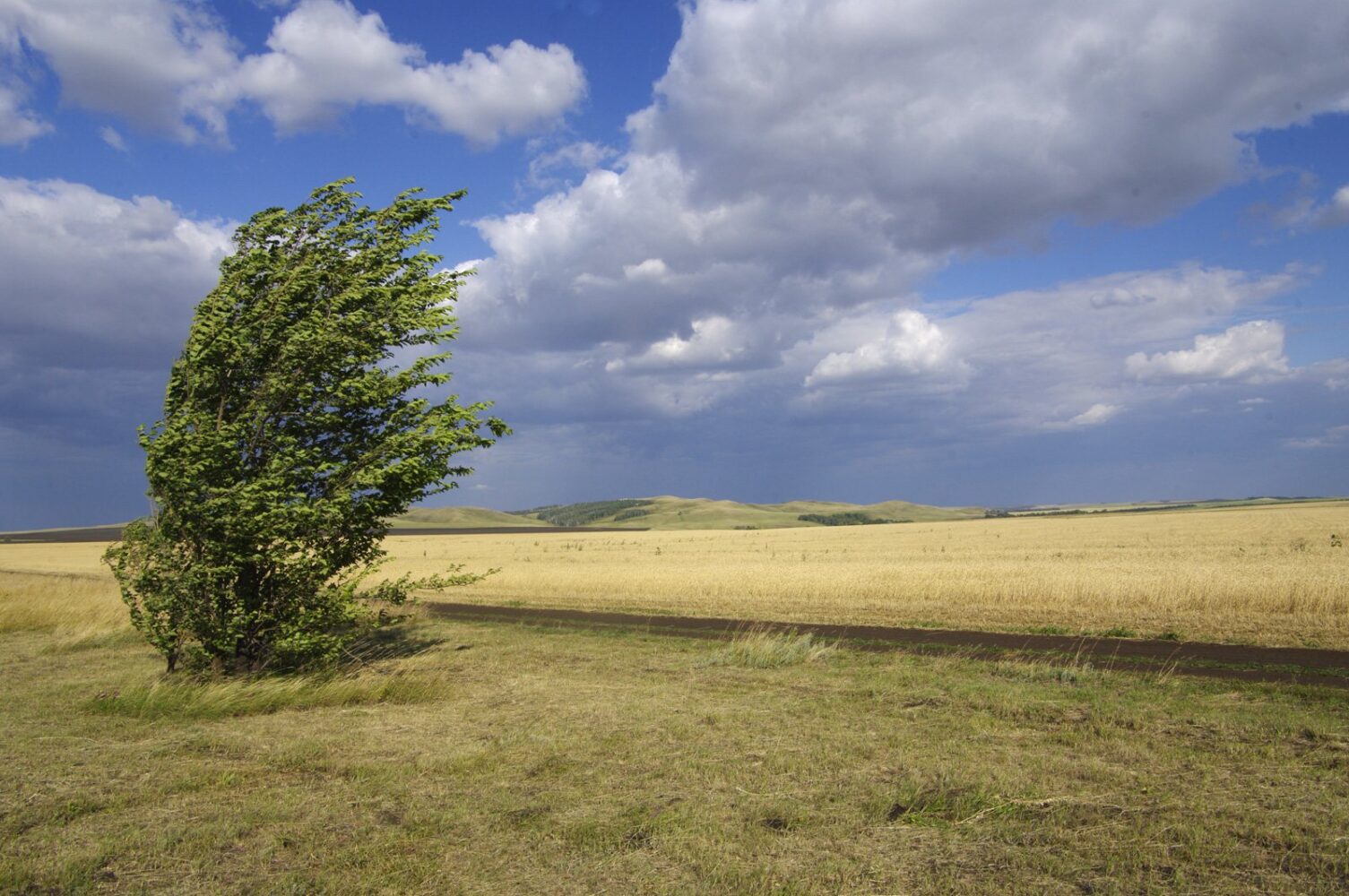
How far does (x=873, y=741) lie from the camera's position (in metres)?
9.43

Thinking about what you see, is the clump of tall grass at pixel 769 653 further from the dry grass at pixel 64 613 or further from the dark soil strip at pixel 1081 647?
the dry grass at pixel 64 613

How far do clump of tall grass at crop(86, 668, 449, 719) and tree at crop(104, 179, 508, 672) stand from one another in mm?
653

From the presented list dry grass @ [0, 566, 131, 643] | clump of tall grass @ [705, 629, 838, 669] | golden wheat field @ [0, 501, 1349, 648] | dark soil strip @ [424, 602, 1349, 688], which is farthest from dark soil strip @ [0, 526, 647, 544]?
clump of tall grass @ [705, 629, 838, 669]

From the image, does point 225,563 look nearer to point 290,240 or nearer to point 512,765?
point 290,240

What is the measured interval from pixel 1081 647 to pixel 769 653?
6.33 meters

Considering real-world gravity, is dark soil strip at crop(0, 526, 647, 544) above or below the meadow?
above

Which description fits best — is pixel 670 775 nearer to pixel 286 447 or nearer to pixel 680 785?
pixel 680 785

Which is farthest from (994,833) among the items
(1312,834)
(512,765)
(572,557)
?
(572,557)

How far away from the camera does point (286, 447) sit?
526 inches

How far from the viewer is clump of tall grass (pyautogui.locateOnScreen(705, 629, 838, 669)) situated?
1483 centimetres

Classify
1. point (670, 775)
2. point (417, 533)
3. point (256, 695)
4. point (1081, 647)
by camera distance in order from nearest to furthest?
point (670, 775) < point (256, 695) < point (1081, 647) < point (417, 533)

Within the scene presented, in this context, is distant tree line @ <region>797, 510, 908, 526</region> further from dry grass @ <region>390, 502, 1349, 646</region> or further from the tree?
A: the tree

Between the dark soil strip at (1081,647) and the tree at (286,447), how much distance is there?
27.2 feet

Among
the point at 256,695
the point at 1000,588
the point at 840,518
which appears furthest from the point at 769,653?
the point at 840,518
